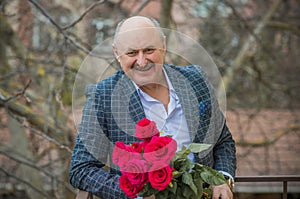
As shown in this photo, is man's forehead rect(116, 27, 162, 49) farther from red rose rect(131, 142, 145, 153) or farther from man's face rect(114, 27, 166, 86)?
red rose rect(131, 142, 145, 153)

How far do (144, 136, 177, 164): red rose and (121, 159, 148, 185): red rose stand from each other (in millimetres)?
24

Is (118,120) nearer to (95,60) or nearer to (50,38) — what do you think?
(95,60)

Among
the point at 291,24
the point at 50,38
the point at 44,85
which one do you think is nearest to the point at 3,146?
the point at 44,85

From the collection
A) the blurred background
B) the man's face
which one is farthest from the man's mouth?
the blurred background

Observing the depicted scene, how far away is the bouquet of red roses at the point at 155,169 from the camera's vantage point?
5.15 ft

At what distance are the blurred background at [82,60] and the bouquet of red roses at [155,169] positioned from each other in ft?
5.51

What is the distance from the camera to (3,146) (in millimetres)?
4484

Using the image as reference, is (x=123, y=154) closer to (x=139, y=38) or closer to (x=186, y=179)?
(x=186, y=179)

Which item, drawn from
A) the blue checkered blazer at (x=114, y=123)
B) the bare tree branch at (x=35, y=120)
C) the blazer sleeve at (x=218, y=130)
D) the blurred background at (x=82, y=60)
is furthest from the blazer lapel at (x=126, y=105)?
the bare tree branch at (x=35, y=120)

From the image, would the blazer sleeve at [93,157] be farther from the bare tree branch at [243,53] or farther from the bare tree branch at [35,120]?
the bare tree branch at [243,53]

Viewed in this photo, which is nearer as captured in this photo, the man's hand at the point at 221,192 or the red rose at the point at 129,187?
the red rose at the point at 129,187

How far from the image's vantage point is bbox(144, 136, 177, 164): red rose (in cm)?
157

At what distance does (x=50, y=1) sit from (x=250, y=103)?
2244mm

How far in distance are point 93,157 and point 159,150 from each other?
1.37ft
